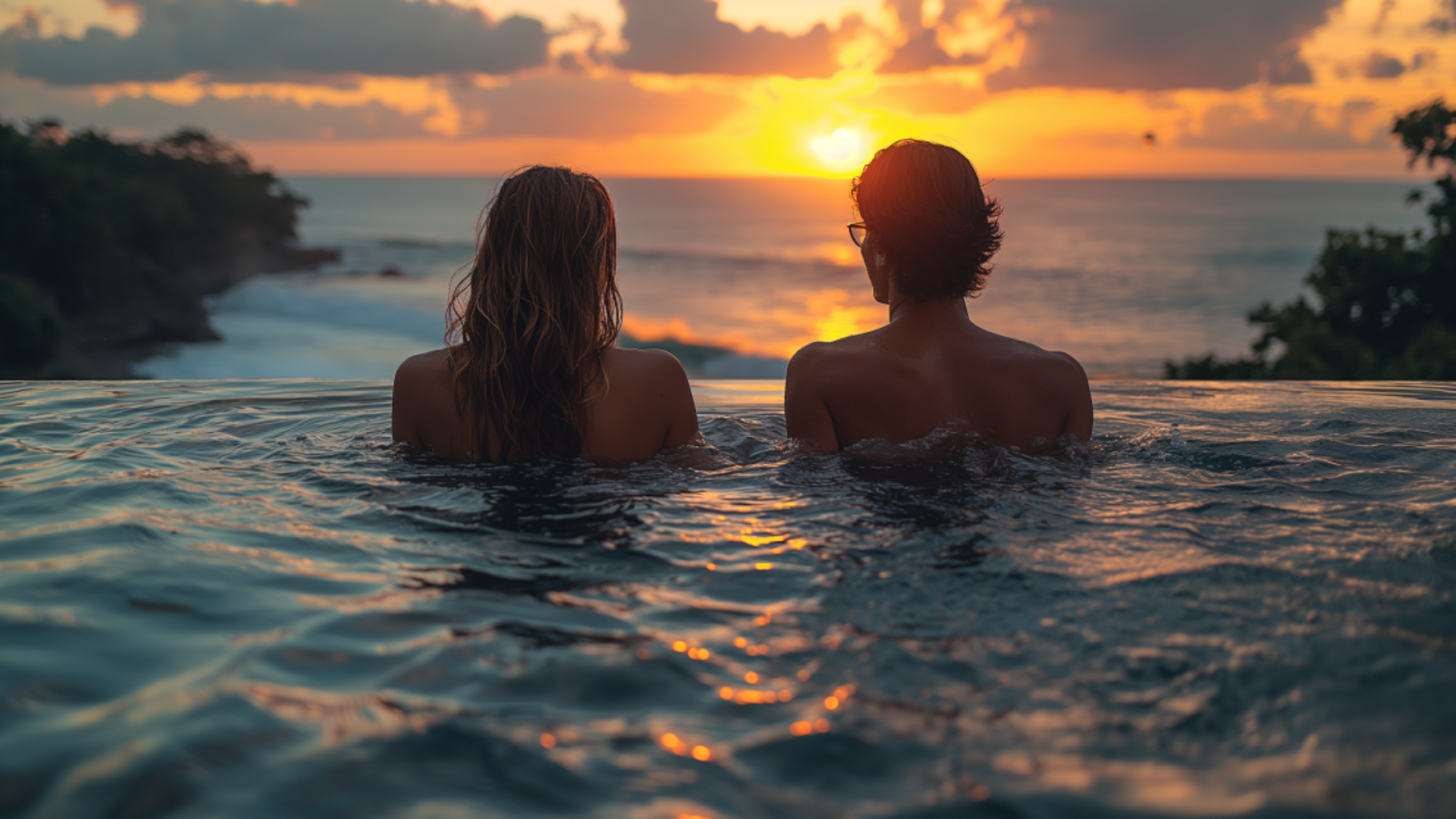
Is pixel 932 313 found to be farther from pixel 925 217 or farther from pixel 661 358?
pixel 661 358

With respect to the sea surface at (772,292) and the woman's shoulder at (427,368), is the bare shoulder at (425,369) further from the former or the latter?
the sea surface at (772,292)

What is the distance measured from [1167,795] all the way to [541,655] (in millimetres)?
1335

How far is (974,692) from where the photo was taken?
1964 mm

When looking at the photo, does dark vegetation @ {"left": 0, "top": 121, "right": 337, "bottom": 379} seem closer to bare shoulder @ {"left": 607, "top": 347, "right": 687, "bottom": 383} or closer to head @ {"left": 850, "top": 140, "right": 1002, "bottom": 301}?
bare shoulder @ {"left": 607, "top": 347, "right": 687, "bottom": 383}

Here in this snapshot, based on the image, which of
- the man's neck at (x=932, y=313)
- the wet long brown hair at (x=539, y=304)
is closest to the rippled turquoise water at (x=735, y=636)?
the wet long brown hair at (x=539, y=304)

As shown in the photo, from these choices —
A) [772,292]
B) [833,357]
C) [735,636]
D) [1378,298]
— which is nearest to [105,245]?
[833,357]

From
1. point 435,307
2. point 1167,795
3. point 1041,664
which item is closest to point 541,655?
point 1041,664

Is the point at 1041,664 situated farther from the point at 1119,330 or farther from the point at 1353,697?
the point at 1119,330

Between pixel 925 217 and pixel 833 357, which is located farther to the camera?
pixel 833 357

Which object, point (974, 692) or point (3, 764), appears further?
point (974, 692)

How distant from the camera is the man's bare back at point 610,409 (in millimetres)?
3766

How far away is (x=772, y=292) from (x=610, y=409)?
41.3 m

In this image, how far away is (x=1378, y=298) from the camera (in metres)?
12.0

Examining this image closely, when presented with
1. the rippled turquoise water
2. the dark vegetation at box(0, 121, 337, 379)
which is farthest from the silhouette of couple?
the dark vegetation at box(0, 121, 337, 379)
